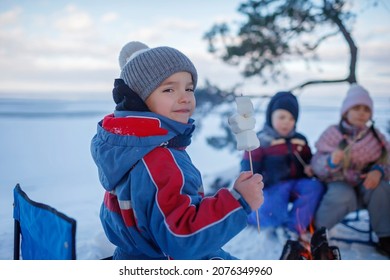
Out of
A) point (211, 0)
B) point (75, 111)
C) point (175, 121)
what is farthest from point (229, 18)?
point (175, 121)

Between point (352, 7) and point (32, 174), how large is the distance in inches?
65.8

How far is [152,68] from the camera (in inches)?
44.5

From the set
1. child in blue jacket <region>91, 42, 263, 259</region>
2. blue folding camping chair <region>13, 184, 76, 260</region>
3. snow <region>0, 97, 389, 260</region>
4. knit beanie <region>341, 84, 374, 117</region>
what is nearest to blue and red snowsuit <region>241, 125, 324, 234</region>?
snow <region>0, 97, 389, 260</region>

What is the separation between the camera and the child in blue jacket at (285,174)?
2072 mm

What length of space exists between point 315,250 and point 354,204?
44 cm

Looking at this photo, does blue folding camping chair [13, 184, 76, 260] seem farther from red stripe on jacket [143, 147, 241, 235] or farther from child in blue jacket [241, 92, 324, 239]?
child in blue jacket [241, 92, 324, 239]

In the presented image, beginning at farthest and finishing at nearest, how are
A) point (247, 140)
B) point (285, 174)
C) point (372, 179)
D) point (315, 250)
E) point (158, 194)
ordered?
point (285, 174) → point (372, 179) → point (315, 250) → point (247, 140) → point (158, 194)

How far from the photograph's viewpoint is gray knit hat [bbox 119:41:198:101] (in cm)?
113

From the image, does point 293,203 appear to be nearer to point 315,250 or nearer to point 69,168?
point 315,250

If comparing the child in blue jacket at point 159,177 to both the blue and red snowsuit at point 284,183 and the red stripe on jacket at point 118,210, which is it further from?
the blue and red snowsuit at point 284,183

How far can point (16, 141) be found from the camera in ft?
6.31

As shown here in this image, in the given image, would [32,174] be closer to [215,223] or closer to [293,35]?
[215,223]

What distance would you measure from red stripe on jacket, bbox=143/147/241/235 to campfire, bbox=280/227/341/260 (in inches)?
31.1

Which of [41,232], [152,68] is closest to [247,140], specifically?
[152,68]
